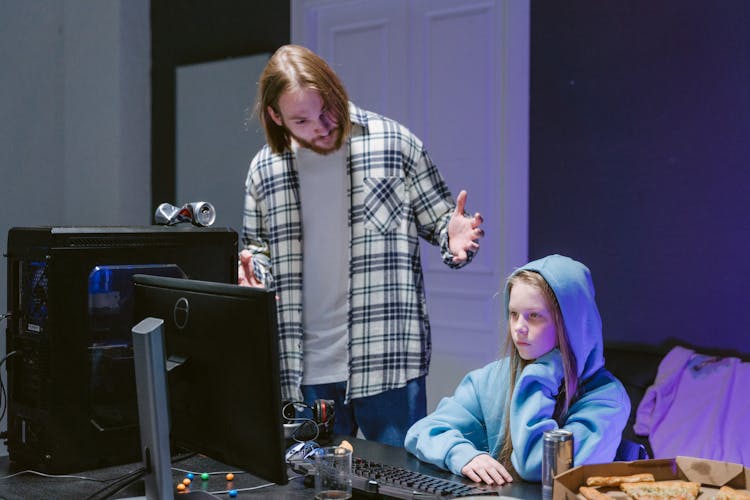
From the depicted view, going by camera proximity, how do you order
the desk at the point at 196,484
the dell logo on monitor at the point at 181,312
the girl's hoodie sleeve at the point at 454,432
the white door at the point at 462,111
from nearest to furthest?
the dell logo on monitor at the point at 181,312, the desk at the point at 196,484, the girl's hoodie sleeve at the point at 454,432, the white door at the point at 462,111

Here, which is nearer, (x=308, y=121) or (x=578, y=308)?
(x=578, y=308)

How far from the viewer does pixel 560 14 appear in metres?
3.59

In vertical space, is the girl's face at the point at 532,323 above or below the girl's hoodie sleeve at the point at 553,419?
above

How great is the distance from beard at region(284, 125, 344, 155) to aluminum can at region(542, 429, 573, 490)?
3.98ft

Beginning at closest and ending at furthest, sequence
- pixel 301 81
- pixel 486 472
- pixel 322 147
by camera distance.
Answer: pixel 486 472 < pixel 301 81 < pixel 322 147

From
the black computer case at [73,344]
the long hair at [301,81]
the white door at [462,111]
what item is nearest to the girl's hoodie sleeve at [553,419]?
the black computer case at [73,344]

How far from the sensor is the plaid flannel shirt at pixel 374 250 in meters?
2.48

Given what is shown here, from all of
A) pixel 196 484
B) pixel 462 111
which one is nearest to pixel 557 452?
pixel 196 484

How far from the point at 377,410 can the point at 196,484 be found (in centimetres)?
88

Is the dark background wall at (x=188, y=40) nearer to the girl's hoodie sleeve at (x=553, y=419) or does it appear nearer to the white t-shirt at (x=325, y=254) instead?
the white t-shirt at (x=325, y=254)

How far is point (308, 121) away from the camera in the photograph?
2369 millimetres

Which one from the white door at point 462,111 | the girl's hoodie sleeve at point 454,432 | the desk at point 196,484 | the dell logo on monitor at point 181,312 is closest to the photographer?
the dell logo on monitor at point 181,312

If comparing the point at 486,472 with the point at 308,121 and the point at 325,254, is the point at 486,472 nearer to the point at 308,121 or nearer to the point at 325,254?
the point at 325,254

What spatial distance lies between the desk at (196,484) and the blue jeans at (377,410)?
0.56 metres
